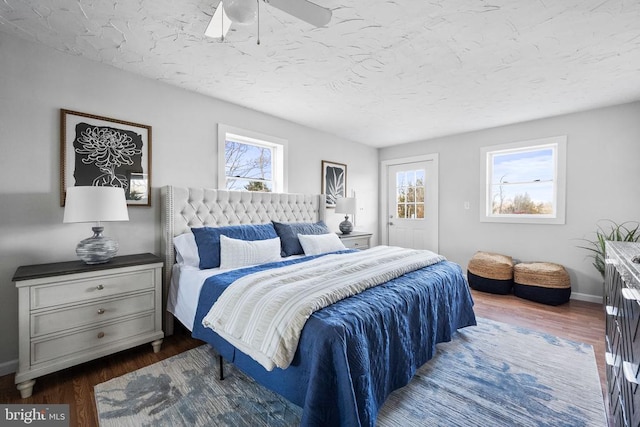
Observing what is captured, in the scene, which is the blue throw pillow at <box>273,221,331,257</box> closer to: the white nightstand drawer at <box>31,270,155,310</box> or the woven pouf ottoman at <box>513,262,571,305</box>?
the white nightstand drawer at <box>31,270,155,310</box>

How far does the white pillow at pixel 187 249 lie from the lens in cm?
256

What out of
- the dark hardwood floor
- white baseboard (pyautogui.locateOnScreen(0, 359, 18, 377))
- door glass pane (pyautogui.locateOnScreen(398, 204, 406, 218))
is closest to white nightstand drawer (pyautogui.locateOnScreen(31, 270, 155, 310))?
the dark hardwood floor

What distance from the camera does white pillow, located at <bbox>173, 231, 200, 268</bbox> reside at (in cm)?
256

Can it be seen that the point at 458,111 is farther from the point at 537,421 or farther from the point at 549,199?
the point at 537,421

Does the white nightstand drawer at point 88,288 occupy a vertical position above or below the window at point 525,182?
below

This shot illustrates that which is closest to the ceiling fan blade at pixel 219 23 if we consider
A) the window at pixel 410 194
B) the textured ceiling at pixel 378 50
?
the textured ceiling at pixel 378 50

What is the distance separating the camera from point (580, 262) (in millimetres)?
3615

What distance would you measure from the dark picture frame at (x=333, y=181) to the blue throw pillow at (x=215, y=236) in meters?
1.73

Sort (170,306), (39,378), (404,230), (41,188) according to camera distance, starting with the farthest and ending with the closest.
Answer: (404,230)
(170,306)
(41,188)
(39,378)

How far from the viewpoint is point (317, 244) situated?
3139 mm

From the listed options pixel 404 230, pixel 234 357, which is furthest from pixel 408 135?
pixel 234 357

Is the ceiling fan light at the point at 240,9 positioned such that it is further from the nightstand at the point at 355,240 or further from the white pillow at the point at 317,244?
the nightstand at the point at 355,240

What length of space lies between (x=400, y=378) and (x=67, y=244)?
2733mm

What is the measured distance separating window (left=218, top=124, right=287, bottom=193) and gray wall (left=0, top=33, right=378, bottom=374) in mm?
120
